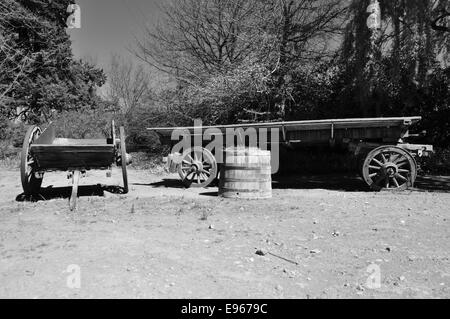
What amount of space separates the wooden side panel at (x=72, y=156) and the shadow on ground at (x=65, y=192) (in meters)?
0.71

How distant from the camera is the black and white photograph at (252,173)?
13.1 feet

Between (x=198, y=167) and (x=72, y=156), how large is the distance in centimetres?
289

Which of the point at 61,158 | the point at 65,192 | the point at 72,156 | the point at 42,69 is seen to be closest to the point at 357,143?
the point at 72,156

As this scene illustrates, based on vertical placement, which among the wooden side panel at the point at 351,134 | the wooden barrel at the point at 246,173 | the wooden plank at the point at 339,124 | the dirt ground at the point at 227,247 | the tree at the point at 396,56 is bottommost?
the dirt ground at the point at 227,247

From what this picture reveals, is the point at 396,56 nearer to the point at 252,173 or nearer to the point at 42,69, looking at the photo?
the point at 252,173

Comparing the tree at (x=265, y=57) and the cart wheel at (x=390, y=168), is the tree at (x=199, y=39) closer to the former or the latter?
the tree at (x=265, y=57)

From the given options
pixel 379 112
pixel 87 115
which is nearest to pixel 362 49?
pixel 379 112

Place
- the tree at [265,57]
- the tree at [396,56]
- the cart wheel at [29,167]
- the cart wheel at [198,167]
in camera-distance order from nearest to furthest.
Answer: the cart wheel at [29,167]
the cart wheel at [198,167]
the tree at [396,56]
the tree at [265,57]

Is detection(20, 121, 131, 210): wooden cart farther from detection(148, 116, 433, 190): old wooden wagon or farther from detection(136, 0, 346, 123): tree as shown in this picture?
detection(136, 0, 346, 123): tree

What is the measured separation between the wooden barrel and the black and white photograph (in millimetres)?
26

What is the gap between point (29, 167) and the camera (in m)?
8.24

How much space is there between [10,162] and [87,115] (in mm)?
3969

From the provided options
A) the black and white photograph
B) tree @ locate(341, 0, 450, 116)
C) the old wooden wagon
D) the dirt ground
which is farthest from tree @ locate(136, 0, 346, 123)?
the dirt ground

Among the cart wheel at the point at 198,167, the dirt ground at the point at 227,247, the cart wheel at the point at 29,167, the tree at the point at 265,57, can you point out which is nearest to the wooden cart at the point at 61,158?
the cart wheel at the point at 29,167
